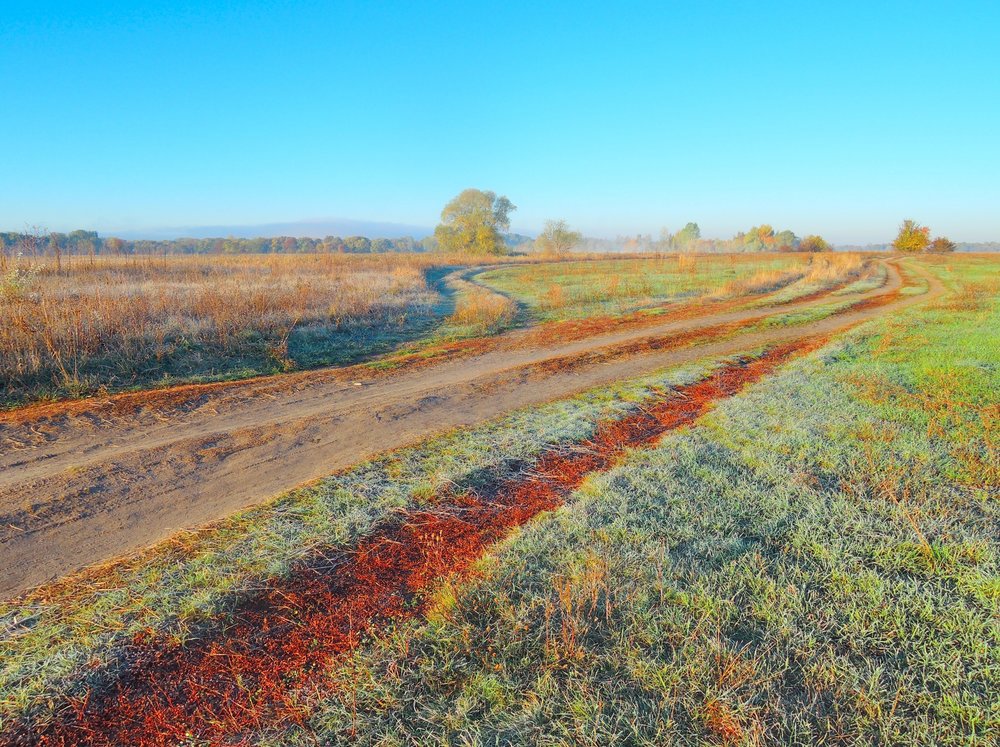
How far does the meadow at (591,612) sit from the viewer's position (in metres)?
2.41

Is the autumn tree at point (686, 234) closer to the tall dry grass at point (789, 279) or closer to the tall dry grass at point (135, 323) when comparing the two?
the tall dry grass at point (789, 279)

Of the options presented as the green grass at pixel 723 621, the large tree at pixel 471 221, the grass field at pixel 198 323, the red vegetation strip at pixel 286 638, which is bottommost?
the red vegetation strip at pixel 286 638

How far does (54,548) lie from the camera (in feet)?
12.6

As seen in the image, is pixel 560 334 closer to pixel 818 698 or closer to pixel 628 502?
pixel 628 502

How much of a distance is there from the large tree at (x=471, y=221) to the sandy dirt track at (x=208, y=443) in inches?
2337

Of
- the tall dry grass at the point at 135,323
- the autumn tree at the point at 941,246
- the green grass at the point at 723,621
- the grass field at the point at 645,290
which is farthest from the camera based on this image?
the autumn tree at the point at 941,246

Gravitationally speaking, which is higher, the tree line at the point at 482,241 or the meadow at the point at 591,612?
the tree line at the point at 482,241

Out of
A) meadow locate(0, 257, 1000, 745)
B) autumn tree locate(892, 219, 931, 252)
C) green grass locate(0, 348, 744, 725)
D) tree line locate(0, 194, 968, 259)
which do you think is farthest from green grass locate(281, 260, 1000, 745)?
autumn tree locate(892, 219, 931, 252)

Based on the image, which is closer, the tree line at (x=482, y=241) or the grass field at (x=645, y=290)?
the grass field at (x=645, y=290)

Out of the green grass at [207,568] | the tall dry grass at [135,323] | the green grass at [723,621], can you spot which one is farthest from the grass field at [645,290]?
the green grass at [723,621]

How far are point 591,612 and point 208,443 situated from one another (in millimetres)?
4963

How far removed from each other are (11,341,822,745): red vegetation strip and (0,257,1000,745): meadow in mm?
18

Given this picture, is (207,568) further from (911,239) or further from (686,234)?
(686,234)

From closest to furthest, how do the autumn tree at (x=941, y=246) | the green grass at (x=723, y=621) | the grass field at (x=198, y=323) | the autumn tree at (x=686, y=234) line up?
the green grass at (x=723, y=621)
the grass field at (x=198, y=323)
the autumn tree at (x=941, y=246)
the autumn tree at (x=686, y=234)
